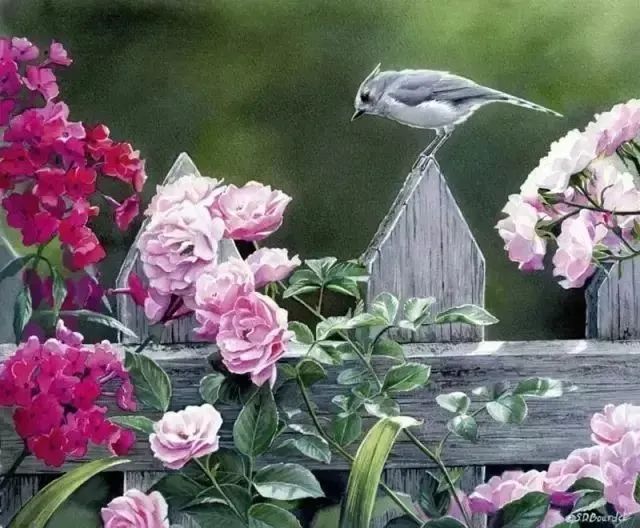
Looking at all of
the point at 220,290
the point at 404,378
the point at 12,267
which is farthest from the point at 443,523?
the point at 12,267

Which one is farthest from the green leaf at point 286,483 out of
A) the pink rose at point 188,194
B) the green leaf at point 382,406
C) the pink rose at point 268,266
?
the pink rose at point 188,194

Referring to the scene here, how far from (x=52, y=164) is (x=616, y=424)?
75cm

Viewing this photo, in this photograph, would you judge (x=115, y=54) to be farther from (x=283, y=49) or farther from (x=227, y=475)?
(x=227, y=475)

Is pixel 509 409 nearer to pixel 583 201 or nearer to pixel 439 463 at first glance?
pixel 439 463

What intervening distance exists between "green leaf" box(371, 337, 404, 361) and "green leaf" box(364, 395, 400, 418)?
2.0 inches

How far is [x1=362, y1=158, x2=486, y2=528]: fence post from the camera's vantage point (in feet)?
3.40

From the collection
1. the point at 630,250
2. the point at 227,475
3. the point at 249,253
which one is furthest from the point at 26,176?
the point at 630,250

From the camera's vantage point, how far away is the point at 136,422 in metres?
1.00

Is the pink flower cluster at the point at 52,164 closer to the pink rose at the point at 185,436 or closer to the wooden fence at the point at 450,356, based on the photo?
the wooden fence at the point at 450,356

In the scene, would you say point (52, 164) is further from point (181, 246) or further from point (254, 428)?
point (254, 428)

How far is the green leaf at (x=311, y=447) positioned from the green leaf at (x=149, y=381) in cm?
15

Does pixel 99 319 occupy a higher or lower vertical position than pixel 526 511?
higher

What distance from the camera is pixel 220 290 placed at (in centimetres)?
96

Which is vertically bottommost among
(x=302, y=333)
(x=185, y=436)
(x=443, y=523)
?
(x=443, y=523)
